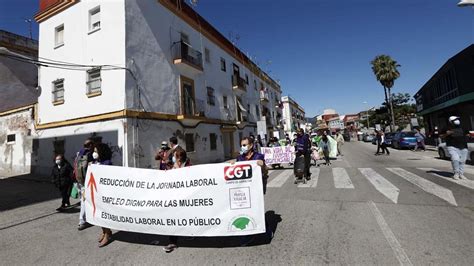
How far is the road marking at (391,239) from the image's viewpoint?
3.22m

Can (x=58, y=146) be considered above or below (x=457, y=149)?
above

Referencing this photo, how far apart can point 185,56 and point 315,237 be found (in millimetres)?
14260

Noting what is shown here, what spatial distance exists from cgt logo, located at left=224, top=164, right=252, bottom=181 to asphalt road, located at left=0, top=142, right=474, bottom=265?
109 cm

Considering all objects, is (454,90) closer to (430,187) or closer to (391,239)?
(430,187)

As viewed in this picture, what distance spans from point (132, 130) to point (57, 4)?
30.1 feet

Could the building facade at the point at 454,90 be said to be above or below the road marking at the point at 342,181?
→ above

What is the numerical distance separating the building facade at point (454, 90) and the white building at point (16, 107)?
97.5 feet

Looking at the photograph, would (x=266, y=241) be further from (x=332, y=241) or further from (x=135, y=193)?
(x=135, y=193)

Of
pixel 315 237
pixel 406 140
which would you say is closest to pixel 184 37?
pixel 315 237

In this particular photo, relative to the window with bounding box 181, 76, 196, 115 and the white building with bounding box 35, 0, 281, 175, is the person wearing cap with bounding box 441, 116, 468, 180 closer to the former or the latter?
the white building with bounding box 35, 0, 281, 175

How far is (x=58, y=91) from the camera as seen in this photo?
13.8 metres

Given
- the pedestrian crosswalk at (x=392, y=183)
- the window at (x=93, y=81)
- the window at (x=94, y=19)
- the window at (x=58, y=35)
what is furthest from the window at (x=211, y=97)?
the pedestrian crosswalk at (x=392, y=183)

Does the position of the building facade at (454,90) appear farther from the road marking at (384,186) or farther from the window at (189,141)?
the window at (189,141)

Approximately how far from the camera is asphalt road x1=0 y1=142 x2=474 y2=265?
342cm
